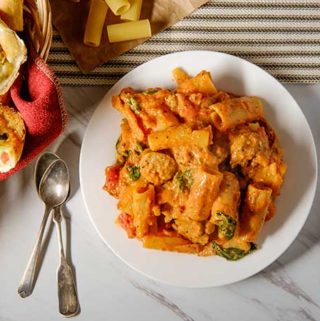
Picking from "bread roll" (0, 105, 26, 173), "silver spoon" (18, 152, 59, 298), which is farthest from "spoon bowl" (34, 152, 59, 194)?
"bread roll" (0, 105, 26, 173)

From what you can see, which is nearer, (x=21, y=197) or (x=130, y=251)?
(x=130, y=251)

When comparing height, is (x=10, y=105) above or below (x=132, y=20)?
below

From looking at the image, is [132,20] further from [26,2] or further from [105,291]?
[105,291]

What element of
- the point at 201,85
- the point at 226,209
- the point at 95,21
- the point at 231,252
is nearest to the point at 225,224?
the point at 226,209

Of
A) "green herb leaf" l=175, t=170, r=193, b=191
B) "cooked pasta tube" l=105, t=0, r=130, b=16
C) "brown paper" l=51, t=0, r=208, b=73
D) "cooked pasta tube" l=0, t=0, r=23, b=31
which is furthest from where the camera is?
"brown paper" l=51, t=0, r=208, b=73

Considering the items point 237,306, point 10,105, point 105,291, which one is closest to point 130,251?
point 105,291

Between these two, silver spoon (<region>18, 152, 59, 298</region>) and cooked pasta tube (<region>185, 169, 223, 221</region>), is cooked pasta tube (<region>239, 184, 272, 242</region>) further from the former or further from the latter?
Answer: silver spoon (<region>18, 152, 59, 298</region>)

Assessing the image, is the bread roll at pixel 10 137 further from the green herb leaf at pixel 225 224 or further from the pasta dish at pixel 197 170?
the green herb leaf at pixel 225 224
